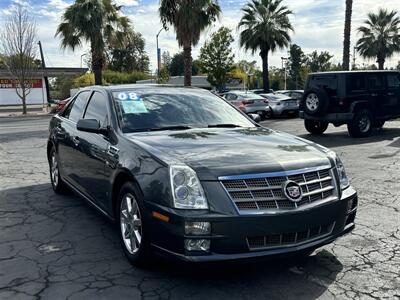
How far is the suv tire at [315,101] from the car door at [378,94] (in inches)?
60.3

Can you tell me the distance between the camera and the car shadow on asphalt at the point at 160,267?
3.50 m

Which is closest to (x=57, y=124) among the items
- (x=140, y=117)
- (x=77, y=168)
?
(x=77, y=168)

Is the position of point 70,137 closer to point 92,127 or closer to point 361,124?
point 92,127

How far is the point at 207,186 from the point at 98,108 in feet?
7.75

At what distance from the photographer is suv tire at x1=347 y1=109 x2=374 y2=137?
43.1 feet

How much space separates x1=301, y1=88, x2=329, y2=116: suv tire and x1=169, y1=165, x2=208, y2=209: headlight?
33.4 feet

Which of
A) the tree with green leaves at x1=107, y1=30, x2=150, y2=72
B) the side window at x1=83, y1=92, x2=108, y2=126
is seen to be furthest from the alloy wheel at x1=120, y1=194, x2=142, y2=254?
the tree with green leaves at x1=107, y1=30, x2=150, y2=72

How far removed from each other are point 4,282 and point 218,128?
2.45 metres

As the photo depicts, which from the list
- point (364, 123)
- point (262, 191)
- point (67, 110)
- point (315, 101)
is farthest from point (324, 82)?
point (262, 191)

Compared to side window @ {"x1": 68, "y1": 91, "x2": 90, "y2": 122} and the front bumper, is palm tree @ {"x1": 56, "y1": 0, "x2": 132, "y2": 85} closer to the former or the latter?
side window @ {"x1": 68, "y1": 91, "x2": 90, "y2": 122}

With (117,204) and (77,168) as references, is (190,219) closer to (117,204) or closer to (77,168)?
(117,204)

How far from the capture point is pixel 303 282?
3645mm

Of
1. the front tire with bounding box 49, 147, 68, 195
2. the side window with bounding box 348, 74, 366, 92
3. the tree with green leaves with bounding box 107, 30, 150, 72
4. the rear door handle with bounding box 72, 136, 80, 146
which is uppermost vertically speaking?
the tree with green leaves with bounding box 107, 30, 150, 72

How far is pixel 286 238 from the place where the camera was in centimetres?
344
